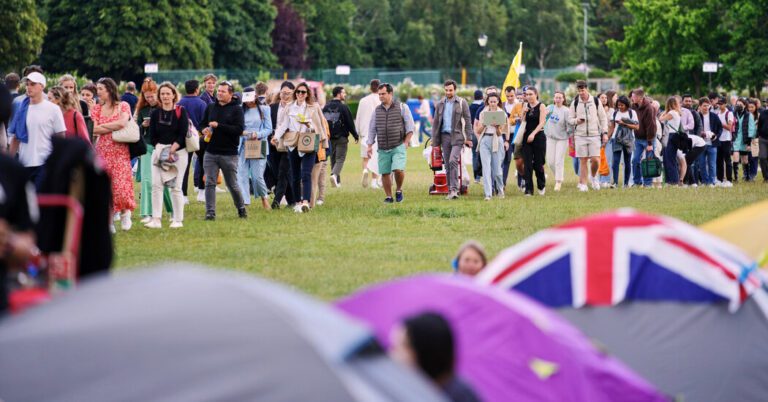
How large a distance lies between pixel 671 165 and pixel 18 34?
150 feet

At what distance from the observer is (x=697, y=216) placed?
18.9 meters

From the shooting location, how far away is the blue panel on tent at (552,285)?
8.38 m

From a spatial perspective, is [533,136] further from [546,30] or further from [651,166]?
[546,30]

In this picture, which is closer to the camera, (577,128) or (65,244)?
(65,244)

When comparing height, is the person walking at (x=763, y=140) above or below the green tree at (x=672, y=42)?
below

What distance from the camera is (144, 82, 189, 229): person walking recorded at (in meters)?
17.5

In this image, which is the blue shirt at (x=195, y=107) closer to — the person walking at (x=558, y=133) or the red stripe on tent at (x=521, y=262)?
the person walking at (x=558, y=133)

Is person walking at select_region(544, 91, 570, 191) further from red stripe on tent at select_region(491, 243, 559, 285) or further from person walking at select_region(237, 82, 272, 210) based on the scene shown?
red stripe on tent at select_region(491, 243, 559, 285)

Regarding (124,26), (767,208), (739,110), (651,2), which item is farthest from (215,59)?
(767,208)

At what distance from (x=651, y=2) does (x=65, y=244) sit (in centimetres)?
6005

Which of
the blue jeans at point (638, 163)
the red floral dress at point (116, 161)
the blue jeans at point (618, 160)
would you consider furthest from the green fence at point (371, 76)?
the red floral dress at point (116, 161)

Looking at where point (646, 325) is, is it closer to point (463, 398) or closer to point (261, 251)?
point (463, 398)

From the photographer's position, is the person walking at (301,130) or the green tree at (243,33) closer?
the person walking at (301,130)

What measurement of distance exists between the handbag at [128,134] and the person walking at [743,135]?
49.5 feet
